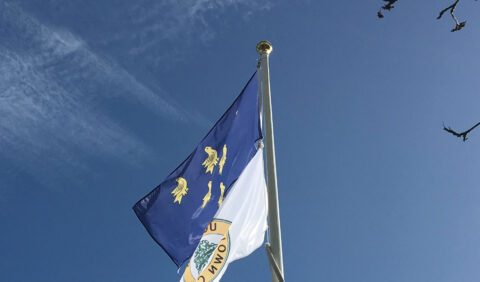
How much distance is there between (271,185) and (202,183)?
8.53 ft

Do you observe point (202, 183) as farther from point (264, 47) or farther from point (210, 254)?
point (264, 47)

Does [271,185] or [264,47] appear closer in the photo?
[271,185]

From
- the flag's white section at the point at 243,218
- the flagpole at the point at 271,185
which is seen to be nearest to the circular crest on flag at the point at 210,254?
the flag's white section at the point at 243,218

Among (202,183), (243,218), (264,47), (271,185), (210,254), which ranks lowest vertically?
(210,254)

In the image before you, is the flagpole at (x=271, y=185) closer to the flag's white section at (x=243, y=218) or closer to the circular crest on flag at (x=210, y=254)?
the flag's white section at (x=243, y=218)

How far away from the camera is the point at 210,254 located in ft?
30.8

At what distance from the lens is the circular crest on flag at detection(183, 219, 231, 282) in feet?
29.9

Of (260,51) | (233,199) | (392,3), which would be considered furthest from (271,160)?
(392,3)

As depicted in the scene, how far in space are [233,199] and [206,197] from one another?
0.87 meters

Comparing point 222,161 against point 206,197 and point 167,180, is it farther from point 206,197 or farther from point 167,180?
point 167,180

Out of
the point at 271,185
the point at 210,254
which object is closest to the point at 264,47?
the point at 271,185

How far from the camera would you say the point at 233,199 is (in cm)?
970

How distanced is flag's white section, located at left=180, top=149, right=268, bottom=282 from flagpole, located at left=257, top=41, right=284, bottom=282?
780mm

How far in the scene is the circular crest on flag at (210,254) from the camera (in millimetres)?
9125
